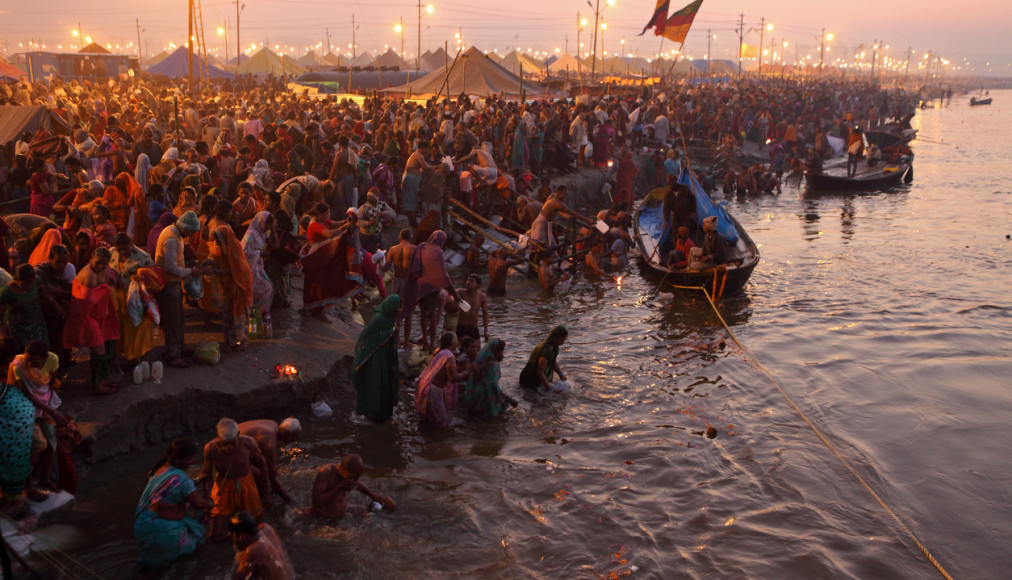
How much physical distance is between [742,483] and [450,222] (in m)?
8.92

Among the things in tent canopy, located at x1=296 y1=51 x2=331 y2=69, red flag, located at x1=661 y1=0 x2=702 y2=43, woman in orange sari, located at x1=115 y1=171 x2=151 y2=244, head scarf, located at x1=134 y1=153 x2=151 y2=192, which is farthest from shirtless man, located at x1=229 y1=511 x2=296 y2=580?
tent canopy, located at x1=296 y1=51 x2=331 y2=69

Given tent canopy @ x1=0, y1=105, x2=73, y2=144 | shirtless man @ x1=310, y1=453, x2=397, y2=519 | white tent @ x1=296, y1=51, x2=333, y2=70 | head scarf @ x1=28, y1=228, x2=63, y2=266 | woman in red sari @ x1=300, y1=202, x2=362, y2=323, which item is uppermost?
white tent @ x1=296, y1=51, x2=333, y2=70

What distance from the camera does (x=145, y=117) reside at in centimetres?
1688

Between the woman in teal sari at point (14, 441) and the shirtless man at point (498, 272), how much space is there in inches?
328

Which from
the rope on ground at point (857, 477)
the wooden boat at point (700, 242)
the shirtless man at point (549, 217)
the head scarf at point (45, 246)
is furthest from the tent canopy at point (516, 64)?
the head scarf at point (45, 246)

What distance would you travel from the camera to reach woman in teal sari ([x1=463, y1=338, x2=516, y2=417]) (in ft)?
26.3

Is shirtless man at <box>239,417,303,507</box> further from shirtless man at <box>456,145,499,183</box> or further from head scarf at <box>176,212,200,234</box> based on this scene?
shirtless man at <box>456,145,499,183</box>

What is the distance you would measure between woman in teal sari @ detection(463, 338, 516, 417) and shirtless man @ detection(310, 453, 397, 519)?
7.41 ft

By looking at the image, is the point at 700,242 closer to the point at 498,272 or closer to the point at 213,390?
the point at 498,272

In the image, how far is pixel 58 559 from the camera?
5.54 m

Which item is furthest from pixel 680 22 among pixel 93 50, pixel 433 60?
pixel 93 50

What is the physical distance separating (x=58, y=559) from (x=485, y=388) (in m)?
4.14

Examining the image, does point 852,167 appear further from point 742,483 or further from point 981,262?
point 742,483

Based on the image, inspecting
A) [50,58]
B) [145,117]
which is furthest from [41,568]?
[50,58]
